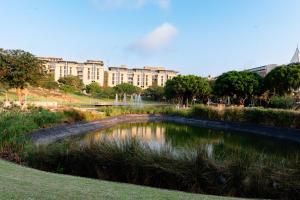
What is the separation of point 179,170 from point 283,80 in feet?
132

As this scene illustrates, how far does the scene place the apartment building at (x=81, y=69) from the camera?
4569 inches

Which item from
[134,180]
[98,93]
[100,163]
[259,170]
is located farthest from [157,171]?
[98,93]

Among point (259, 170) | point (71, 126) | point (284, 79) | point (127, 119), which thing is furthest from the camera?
point (284, 79)

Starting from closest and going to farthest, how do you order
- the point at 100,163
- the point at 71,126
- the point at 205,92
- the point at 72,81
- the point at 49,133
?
the point at 100,163 → the point at 49,133 → the point at 71,126 → the point at 205,92 → the point at 72,81

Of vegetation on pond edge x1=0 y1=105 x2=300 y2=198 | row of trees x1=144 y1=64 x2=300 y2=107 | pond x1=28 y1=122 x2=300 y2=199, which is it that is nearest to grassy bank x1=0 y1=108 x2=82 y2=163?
vegetation on pond edge x1=0 y1=105 x2=300 y2=198

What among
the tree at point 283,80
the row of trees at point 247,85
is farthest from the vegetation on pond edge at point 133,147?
the tree at point 283,80

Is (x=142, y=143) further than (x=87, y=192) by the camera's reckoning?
Yes

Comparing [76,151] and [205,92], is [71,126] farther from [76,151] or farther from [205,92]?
[205,92]

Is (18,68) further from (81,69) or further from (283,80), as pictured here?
(81,69)

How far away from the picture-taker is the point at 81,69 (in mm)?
118625

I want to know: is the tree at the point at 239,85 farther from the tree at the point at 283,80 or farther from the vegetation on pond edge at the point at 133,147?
the vegetation on pond edge at the point at 133,147

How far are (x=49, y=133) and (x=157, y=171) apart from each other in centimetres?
926

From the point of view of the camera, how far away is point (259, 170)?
6453mm

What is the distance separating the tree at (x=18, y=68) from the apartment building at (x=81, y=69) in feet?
278
